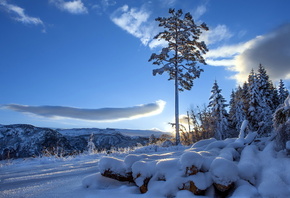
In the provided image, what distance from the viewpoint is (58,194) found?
2.26 meters

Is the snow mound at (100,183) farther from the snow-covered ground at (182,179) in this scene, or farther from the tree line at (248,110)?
the tree line at (248,110)

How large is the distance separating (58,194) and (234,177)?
1889mm

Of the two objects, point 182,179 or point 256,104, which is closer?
point 182,179

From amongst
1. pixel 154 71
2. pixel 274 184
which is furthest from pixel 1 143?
pixel 274 184

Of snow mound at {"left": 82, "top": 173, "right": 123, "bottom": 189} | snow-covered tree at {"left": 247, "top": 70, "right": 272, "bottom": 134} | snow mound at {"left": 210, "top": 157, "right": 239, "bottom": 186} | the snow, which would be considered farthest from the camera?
snow-covered tree at {"left": 247, "top": 70, "right": 272, "bottom": 134}

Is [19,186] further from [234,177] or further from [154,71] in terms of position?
[154,71]

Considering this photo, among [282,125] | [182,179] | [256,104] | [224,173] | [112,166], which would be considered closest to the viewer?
[224,173]

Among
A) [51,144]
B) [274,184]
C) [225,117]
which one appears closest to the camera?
[274,184]

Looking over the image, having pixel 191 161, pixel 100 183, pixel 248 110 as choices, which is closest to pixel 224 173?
pixel 191 161

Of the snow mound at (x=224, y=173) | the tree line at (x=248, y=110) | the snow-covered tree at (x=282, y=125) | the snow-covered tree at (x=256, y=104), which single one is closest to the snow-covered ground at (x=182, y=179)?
the snow mound at (x=224, y=173)

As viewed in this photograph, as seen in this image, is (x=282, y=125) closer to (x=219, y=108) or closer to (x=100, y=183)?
(x=100, y=183)

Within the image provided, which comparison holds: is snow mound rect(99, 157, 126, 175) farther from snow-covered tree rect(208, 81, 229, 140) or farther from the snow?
snow-covered tree rect(208, 81, 229, 140)

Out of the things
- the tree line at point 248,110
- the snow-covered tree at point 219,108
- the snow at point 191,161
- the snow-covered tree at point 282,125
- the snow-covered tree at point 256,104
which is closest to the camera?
the snow at point 191,161

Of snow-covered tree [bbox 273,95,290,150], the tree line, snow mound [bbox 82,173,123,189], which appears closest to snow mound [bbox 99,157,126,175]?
snow mound [bbox 82,173,123,189]
